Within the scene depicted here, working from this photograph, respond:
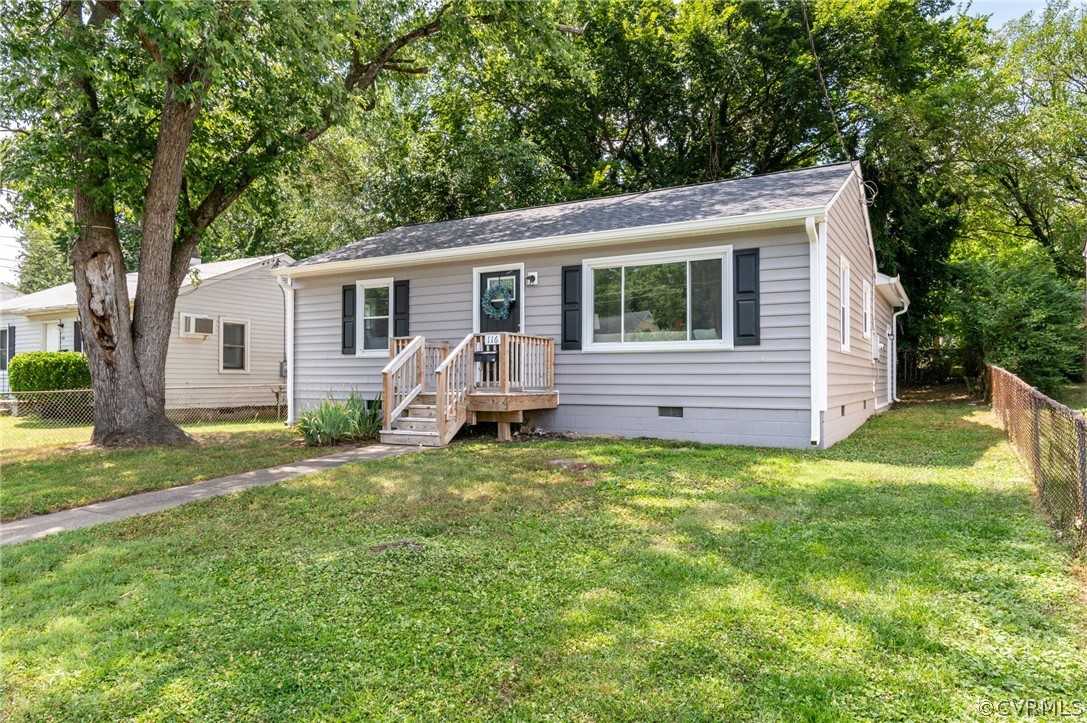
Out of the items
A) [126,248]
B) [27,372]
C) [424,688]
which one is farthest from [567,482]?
Answer: [126,248]

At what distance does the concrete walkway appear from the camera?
14.7 ft

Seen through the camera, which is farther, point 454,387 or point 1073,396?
point 1073,396

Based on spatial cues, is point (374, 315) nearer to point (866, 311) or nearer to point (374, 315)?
point (374, 315)

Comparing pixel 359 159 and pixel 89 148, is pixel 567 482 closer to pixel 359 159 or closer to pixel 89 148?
pixel 89 148

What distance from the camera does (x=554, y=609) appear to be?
2906mm

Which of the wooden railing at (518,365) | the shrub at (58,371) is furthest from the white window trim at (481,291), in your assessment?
the shrub at (58,371)

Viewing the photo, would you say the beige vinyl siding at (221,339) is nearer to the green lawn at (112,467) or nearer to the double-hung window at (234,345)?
the double-hung window at (234,345)

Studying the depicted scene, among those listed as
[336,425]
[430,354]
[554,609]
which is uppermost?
[430,354]

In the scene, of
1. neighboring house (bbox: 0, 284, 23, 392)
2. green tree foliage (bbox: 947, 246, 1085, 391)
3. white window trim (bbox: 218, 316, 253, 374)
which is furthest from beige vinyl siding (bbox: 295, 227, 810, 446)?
neighboring house (bbox: 0, 284, 23, 392)

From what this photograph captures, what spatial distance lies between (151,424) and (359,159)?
1264 cm

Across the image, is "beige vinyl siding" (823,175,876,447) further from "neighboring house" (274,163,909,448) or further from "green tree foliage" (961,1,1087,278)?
"green tree foliage" (961,1,1087,278)

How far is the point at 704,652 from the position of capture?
8.16ft

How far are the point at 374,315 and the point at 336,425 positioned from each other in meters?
2.90

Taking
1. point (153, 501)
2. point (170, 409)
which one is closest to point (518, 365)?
point (153, 501)
